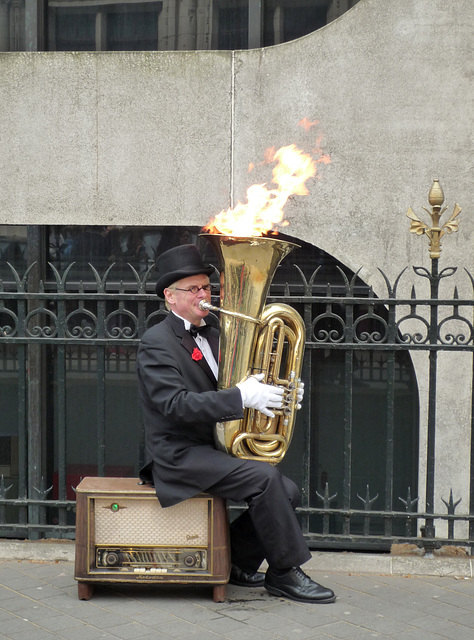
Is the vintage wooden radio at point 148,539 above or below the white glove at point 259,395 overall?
below

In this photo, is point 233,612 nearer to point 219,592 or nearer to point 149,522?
point 219,592

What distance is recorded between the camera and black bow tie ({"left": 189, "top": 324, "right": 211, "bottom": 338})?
5320 mm

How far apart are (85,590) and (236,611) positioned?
2.97 ft

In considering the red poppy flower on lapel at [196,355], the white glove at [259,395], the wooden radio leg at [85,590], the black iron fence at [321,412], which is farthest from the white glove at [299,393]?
the black iron fence at [321,412]

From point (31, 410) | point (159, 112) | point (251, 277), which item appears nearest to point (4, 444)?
point (31, 410)

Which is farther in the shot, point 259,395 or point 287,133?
point 287,133

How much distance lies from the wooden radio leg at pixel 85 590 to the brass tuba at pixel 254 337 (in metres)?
1.14

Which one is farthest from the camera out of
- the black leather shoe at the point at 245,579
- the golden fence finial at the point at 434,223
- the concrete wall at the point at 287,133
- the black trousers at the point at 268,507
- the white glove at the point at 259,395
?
the concrete wall at the point at 287,133

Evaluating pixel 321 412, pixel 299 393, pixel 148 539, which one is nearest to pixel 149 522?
pixel 148 539

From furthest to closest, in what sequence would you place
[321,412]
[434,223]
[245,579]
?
[321,412] < [434,223] < [245,579]

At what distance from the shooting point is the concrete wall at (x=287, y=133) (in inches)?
293

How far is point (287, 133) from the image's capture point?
761 cm

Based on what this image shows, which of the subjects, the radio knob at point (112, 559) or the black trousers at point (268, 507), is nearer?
the black trousers at point (268, 507)

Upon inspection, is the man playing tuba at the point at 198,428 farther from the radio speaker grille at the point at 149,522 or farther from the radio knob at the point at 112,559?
the radio knob at the point at 112,559
